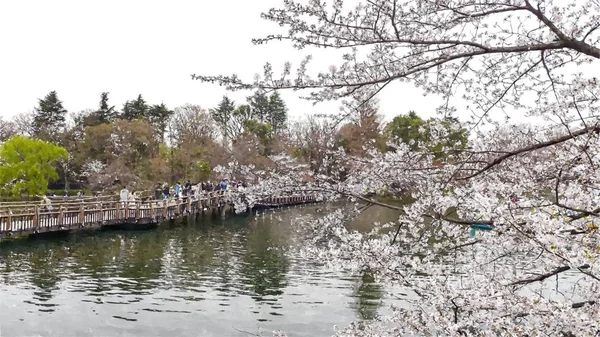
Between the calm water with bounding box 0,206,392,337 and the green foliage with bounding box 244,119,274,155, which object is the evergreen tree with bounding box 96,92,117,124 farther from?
the calm water with bounding box 0,206,392,337

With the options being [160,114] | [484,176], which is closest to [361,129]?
[484,176]

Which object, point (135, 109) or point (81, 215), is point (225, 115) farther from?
point (81, 215)

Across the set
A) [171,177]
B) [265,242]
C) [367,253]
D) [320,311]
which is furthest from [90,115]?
[367,253]

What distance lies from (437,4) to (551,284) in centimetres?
834

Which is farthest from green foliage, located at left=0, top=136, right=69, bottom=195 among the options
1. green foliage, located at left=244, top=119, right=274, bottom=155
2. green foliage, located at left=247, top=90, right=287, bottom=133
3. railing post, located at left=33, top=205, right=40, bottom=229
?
green foliage, located at left=247, top=90, right=287, bottom=133

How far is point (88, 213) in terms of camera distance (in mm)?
18344

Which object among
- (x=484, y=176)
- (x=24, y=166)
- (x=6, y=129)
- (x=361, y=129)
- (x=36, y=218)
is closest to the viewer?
(x=484, y=176)

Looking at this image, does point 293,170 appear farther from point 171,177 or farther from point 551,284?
point 171,177

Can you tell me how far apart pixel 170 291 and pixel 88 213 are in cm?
944

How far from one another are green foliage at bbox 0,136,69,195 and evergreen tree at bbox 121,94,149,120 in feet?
56.5

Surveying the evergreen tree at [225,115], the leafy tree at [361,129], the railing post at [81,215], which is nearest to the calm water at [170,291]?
the railing post at [81,215]

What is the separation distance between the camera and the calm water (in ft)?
27.5

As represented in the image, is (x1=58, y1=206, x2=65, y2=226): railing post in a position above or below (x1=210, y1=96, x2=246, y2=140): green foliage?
below

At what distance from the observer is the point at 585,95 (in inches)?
148
